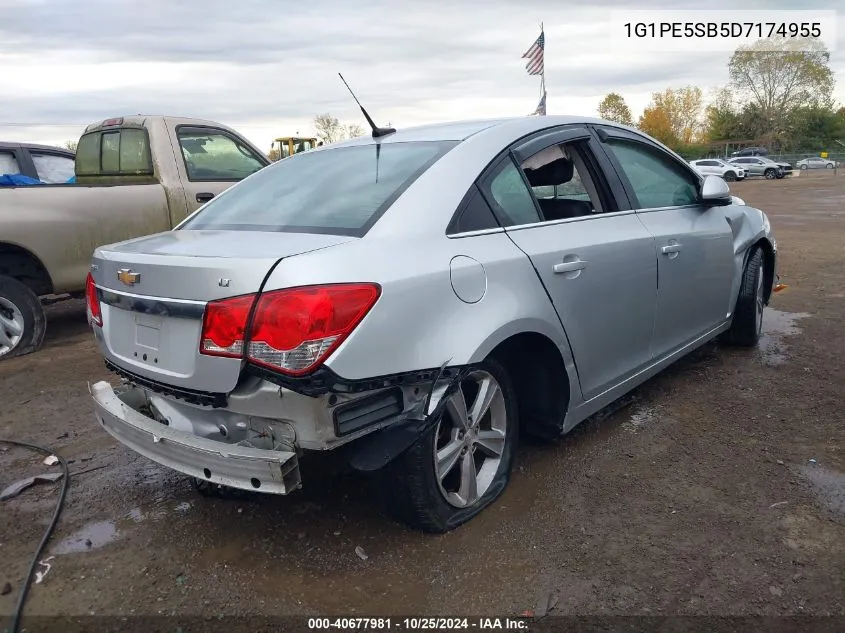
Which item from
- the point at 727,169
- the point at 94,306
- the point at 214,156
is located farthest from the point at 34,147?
the point at 727,169

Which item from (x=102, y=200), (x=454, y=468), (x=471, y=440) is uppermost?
(x=102, y=200)

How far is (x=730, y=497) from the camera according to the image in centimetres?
300

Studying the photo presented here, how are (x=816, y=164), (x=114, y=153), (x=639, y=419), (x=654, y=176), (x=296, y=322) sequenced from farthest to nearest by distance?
(x=816, y=164) → (x=114, y=153) → (x=654, y=176) → (x=639, y=419) → (x=296, y=322)

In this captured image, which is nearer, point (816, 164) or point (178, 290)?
point (178, 290)

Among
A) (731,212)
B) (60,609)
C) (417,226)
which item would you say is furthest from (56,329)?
(731,212)

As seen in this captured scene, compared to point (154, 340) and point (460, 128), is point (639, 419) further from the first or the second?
point (154, 340)

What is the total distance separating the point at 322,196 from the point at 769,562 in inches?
89.2

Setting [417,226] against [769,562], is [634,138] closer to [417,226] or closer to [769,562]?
[417,226]

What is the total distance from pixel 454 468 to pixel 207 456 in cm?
101

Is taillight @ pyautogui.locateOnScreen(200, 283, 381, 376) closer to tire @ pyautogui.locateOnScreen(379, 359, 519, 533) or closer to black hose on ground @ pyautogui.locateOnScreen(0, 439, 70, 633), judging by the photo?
tire @ pyautogui.locateOnScreen(379, 359, 519, 533)

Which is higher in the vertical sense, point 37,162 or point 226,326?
point 37,162

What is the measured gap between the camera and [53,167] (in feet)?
27.6

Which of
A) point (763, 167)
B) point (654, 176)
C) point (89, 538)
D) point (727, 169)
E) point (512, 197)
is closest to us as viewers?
point (89, 538)

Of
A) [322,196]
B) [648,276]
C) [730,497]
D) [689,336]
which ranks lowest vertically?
[730,497]
